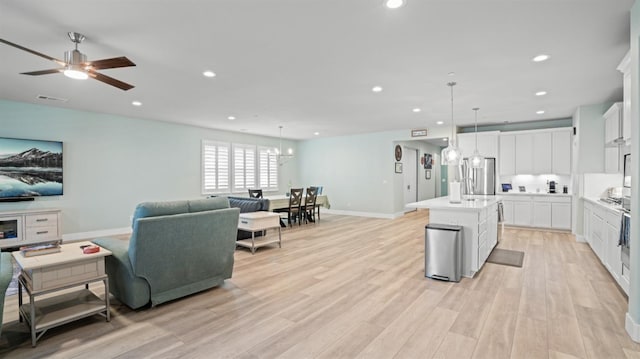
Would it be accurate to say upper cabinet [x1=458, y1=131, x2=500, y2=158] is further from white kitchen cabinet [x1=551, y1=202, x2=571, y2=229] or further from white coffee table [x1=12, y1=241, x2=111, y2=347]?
white coffee table [x1=12, y1=241, x2=111, y2=347]

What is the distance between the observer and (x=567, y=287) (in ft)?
12.1

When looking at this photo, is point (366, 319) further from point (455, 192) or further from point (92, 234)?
point (92, 234)

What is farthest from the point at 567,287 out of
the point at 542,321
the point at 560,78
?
the point at 560,78

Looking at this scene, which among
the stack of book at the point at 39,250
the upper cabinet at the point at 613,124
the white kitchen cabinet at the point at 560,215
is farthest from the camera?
the white kitchen cabinet at the point at 560,215

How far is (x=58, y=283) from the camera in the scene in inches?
101

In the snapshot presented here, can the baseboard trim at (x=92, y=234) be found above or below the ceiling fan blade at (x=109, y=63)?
below

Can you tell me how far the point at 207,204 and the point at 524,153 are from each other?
744cm

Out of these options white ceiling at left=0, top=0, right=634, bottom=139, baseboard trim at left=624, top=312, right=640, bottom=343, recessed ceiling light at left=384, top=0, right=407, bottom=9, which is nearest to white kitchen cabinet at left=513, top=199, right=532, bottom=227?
white ceiling at left=0, top=0, right=634, bottom=139

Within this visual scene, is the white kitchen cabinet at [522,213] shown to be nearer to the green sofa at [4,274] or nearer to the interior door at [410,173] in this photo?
the interior door at [410,173]

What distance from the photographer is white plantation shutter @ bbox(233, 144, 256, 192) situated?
372 inches

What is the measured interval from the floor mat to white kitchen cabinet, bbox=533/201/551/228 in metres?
2.51

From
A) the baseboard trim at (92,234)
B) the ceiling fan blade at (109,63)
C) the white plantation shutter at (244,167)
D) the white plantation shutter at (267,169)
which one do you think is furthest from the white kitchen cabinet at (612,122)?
the baseboard trim at (92,234)

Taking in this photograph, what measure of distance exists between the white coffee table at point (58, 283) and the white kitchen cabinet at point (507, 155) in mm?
8243

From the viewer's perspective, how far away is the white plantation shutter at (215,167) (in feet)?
28.4
